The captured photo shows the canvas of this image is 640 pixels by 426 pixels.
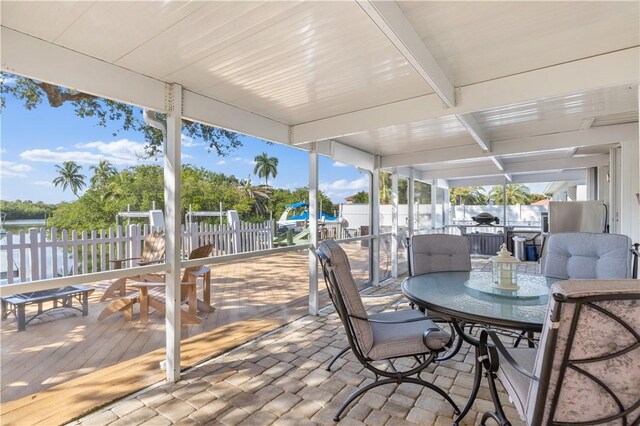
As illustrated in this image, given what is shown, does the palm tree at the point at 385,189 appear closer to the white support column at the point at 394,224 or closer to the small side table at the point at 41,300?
the white support column at the point at 394,224

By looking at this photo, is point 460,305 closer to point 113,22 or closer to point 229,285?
point 113,22

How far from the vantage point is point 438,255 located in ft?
11.2

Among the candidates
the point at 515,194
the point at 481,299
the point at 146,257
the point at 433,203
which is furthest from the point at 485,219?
the point at 515,194

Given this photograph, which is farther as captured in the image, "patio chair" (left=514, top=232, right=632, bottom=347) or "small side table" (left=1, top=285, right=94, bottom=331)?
"small side table" (left=1, top=285, right=94, bottom=331)

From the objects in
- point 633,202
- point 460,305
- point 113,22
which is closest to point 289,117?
point 113,22

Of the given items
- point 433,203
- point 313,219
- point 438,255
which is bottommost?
point 438,255

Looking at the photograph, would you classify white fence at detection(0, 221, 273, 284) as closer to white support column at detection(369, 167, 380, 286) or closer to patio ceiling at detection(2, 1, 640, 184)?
patio ceiling at detection(2, 1, 640, 184)

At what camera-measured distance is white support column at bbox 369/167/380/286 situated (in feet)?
20.2

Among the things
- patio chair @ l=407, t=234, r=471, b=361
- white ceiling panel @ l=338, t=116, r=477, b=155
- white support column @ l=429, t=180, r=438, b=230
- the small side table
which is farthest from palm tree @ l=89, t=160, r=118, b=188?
white support column @ l=429, t=180, r=438, b=230

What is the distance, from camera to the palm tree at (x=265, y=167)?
587 centimetres

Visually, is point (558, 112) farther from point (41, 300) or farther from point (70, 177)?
point (41, 300)

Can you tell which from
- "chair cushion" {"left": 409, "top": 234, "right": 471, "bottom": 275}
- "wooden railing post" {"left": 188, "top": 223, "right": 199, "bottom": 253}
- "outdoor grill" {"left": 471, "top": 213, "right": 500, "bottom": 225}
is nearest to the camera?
"chair cushion" {"left": 409, "top": 234, "right": 471, "bottom": 275}

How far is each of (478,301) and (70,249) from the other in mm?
3570

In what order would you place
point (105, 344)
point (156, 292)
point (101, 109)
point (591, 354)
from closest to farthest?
point (591, 354) → point (105, 344) → point (101, 109) → point (156, 292)
